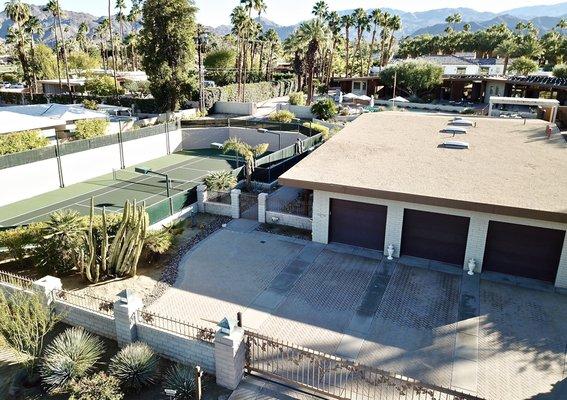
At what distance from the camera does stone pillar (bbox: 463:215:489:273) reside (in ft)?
52.6

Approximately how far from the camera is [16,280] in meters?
14.2

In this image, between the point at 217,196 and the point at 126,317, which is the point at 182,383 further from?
the point at 217,196

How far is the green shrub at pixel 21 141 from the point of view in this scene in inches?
1077

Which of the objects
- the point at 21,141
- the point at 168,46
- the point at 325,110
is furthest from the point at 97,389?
the point at 168,46

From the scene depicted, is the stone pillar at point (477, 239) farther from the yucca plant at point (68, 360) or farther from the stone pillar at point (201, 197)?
the yucca plant at point (68, 360)

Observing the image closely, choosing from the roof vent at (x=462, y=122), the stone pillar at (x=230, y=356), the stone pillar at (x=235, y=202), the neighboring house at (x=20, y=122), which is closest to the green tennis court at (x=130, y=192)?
the stone pillar at (x=235, y=202)

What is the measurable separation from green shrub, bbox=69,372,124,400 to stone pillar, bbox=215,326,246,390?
2.34 metres

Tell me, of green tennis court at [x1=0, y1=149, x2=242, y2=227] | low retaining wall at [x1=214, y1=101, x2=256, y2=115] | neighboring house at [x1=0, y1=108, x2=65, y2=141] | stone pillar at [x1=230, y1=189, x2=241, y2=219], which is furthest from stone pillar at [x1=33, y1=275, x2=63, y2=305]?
low retaining wall at [x1=214, y1=101, x2=256, y2=115]

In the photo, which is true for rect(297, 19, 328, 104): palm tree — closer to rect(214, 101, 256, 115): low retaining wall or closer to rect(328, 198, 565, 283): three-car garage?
rect(214, 101, 256, 115): low retaining wall

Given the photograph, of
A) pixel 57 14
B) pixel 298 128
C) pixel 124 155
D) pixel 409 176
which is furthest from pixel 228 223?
pixel 57 14

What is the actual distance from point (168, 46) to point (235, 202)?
27999 mm

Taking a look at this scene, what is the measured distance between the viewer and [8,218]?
76.7ft

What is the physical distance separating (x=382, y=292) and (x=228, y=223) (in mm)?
9177

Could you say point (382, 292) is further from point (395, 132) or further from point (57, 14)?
point (57, 14)
